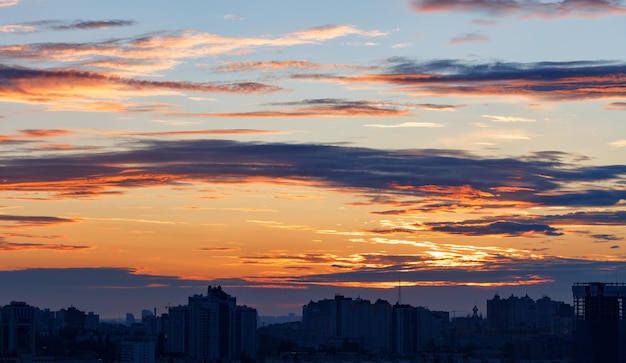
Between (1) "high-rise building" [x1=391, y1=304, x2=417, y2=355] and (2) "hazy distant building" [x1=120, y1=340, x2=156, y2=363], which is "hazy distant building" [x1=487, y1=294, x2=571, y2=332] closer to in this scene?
(1) "high-rise building" [x1=391, y1=304, x2=417, y2=355]

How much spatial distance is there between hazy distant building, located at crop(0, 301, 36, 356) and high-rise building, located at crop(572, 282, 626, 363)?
37772mm

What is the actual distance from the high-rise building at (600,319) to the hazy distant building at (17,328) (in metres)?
37.8

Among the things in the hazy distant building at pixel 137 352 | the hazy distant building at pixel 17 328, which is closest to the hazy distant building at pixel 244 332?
the hazy distant building at pixel 137 352

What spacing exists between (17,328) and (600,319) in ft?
134

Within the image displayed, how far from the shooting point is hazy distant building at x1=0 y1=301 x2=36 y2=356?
97.1 m

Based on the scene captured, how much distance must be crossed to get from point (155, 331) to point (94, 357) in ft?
81.4

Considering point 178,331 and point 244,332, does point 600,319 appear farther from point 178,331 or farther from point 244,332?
point 178,331

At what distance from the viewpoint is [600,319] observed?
8981cm

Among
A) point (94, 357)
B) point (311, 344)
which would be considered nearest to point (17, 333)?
point (94, 357)

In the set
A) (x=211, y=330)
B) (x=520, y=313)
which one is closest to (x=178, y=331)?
(x=211, y=330)

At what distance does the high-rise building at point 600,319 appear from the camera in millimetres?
89375

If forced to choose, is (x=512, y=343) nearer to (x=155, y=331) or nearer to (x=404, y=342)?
(x=404, y=342)

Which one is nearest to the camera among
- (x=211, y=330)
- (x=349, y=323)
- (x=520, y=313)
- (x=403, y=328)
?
(x=211, y=330)

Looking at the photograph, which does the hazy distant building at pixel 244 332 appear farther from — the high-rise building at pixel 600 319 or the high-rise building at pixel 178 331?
the high-rise building at pixel 600 319
